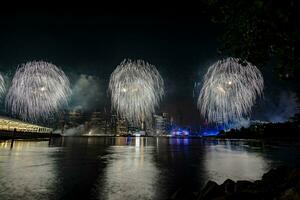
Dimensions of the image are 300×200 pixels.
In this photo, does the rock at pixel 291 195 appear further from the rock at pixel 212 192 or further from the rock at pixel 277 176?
the rock at pixel 277 176

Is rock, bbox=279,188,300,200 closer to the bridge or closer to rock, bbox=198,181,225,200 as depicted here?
rock, bbox=198,181,225,200

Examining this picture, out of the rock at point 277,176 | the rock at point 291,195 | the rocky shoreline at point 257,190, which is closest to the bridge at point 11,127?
the rocky shoreline at point 257,190

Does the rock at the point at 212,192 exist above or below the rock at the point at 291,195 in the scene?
below

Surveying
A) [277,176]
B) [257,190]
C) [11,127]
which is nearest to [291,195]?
[257,190]

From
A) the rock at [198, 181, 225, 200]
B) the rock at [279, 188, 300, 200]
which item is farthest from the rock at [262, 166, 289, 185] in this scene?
the rock at [279, 188, 300, 200]

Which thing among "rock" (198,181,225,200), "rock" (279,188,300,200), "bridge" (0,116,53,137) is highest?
"bridge" (0,116,53,137)

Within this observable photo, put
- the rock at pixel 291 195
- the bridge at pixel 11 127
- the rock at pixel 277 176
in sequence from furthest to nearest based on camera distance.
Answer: the bridge at pixel 11 127 → the rock at pixel 277 176 → the rock at pixel 291 195

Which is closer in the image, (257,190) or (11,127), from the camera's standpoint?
(257,190)

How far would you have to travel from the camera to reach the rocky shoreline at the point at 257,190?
10680 millimetres

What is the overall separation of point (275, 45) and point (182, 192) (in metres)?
8.64

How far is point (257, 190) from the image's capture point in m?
11.9

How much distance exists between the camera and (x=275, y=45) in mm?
10883

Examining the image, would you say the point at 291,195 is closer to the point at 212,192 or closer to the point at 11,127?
the point at 212,192

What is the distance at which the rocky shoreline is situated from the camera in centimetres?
1068
